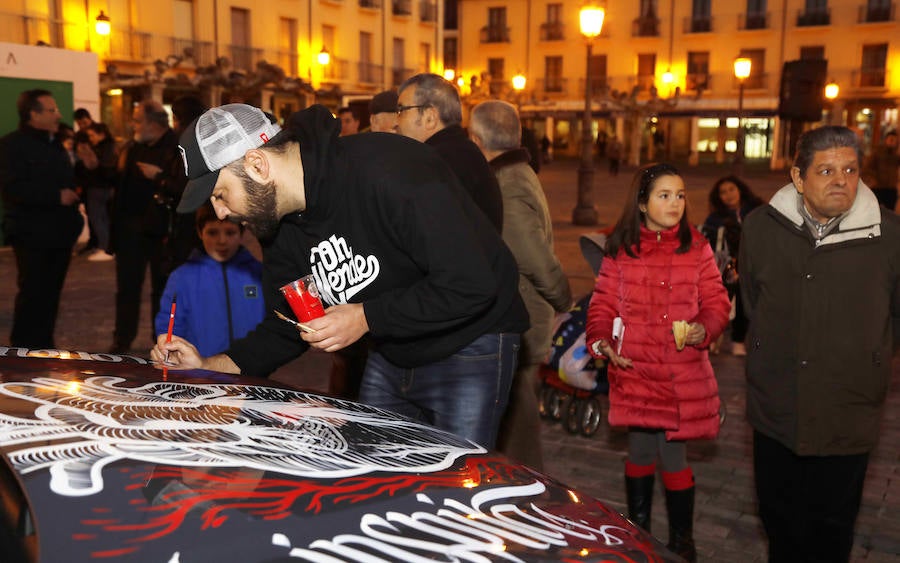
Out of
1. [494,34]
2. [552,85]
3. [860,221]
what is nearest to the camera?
[860,221]

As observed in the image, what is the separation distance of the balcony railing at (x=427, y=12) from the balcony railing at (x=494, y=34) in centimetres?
971

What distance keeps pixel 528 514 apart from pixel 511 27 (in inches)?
2254

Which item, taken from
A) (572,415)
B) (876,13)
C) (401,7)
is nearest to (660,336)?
(572,415)

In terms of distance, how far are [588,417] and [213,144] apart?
377 centimetres

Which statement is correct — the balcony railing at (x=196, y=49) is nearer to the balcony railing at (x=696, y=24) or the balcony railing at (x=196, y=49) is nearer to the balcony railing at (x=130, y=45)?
the balcony railing at (x=130, y=45)

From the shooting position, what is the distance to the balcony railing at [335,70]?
1622 inches

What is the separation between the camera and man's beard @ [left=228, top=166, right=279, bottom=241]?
258 centimetres

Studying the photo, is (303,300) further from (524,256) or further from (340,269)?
(524,256)

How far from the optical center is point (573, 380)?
5531 millimetres

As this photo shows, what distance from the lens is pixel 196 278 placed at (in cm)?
452

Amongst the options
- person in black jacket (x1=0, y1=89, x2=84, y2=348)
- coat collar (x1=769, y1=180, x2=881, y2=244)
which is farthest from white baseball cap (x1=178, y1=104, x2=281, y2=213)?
person in black jacket (x1=0, y1=89, x2=84, y2=348)

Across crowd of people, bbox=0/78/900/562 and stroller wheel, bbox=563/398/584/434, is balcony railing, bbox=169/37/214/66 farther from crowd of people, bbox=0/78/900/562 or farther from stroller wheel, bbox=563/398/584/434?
crowd of people, bbox=0/78/900/562

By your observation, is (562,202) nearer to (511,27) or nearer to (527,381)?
(527,381)

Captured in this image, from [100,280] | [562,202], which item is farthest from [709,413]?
[562,202]
